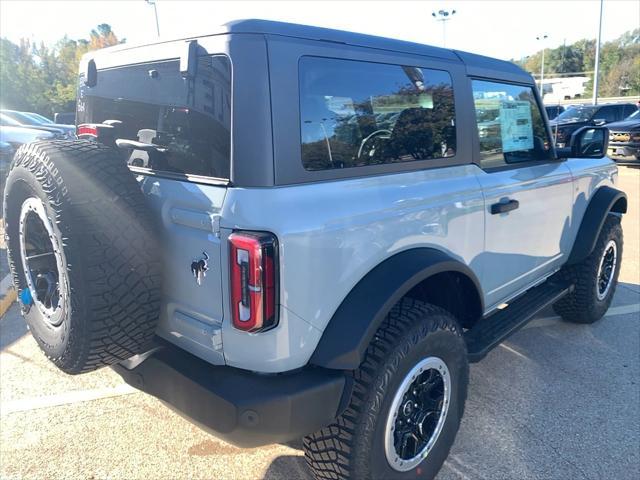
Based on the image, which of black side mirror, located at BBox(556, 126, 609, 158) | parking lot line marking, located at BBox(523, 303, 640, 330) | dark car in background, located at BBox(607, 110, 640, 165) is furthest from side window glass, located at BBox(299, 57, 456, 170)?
dark car in background, located at BBox(607, 110, 640, 165)

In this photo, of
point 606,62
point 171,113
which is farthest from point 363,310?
point 606,62

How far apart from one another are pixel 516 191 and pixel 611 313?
2327mm

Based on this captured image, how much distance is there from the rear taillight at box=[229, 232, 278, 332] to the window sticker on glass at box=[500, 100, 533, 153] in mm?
1936

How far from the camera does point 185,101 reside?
2061 mm

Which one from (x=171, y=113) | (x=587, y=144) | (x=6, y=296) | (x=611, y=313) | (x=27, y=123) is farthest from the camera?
(x=27, y=123)

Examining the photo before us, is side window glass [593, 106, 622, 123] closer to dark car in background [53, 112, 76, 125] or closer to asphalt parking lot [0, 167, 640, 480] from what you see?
dark car in background [53, 112, 76, 125]

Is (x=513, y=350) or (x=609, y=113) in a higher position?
(x=609, y=113)

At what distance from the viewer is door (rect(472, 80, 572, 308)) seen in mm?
2873

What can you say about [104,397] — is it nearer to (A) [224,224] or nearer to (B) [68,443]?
(B) [68,443]

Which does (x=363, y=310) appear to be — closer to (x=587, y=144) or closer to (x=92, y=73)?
(x=92, y=73)

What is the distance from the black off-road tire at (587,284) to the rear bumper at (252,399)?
9.25 feet

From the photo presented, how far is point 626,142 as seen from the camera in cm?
1320

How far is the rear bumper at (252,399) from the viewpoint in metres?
1.84

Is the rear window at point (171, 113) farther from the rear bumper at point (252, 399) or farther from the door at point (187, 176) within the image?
the rear bumper at point (252, 399)
